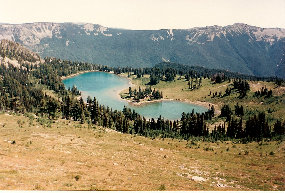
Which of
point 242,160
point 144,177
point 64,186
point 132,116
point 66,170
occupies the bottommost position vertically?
point 132,116

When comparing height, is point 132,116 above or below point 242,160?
below

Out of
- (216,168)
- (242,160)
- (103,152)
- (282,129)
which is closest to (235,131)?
(282,129)

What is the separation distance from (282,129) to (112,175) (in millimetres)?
124777

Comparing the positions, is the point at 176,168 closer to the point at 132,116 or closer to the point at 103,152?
the point at 103,152

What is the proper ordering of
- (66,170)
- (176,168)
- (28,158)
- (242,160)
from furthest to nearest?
(242,160), (176,168), (28,158), (66,170)

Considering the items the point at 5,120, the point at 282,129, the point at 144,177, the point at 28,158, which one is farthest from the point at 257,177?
the point at 282,129

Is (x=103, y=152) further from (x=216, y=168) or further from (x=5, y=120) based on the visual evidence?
(x=5, y=120)

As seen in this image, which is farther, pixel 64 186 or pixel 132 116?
pixel 132 116

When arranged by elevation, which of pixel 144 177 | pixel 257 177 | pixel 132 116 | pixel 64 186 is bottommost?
pixel 132 116

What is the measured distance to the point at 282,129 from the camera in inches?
4761

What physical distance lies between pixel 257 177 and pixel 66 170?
36.0m

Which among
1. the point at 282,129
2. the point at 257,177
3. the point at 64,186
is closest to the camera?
the point at 64,186

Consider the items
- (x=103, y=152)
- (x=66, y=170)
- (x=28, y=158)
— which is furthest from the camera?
(x=103, y=152)

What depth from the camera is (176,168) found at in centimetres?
4475
